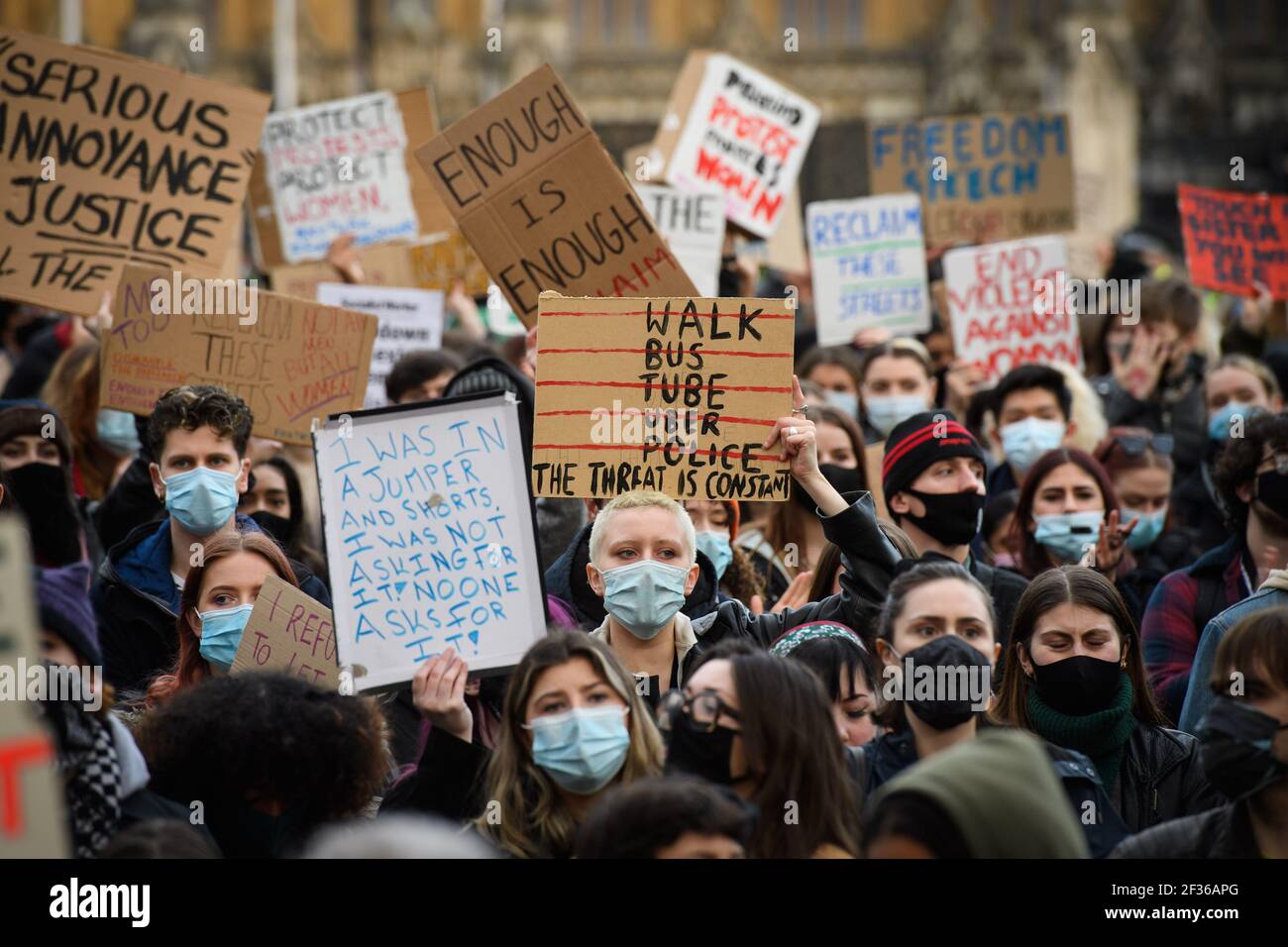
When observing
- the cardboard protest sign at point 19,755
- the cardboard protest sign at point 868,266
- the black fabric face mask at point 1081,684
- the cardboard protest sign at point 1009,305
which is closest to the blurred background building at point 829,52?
the cardboard protest sign at point 868,266

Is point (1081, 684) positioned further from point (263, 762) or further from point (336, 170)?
point (336, 170)

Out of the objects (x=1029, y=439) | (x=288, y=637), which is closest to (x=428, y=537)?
(x=288, y=637)

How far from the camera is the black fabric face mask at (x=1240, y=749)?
12.3 feet

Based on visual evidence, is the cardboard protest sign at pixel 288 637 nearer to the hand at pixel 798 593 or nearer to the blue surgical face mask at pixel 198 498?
the blue surgical face mask at pixel 198 498

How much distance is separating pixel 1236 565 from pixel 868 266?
13.3 ft

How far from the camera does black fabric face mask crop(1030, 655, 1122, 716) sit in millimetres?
4738

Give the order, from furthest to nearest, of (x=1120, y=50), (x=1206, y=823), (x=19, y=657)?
(x=1120, y=50) < (x=1206, y=823) < (x=19, y=657)

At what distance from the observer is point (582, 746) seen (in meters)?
4.09

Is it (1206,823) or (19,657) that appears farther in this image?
(1206,823)
